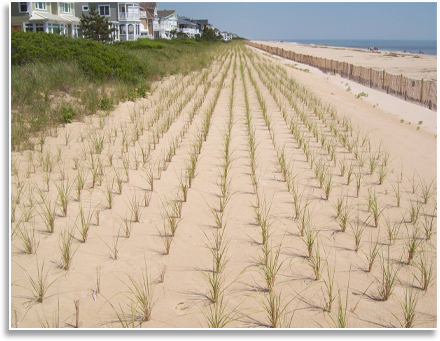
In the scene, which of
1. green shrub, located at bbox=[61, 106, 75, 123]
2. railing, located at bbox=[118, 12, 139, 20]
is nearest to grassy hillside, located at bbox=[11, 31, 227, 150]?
green shrub, located at bbox=[61, 106, 75, 123]

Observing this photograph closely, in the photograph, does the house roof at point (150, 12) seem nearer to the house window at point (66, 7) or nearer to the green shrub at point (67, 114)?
the house window at point (66, 7)

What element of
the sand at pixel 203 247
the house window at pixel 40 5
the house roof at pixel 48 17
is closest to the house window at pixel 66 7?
the house roof at pixel 48 17

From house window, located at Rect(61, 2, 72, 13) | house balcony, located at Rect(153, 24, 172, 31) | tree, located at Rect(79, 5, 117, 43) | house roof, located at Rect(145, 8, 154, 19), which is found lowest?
tree, located at Rect(79, 5, 117, 43)

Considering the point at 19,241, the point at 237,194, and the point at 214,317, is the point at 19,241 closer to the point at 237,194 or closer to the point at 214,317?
the point at 214,317

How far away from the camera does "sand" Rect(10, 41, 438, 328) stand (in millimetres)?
2729

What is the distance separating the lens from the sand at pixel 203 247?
8.95ft

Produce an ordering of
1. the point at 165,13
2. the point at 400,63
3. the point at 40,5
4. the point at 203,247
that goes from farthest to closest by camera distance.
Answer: the point at 165,13 < the point at 400,63 < the point at 40,5 < the point at 203,247

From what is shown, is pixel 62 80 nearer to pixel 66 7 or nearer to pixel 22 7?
pixel 22 7

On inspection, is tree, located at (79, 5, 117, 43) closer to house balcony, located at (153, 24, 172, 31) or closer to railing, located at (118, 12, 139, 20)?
railing, located at (118, 12, 139, 20)

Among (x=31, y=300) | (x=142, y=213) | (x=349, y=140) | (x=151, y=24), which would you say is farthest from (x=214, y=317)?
(x=151, y=24)

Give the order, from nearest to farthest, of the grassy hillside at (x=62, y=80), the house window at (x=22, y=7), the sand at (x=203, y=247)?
the sand at (x=203, y=247) < the grassy hillside at (x=62, y=80) < the house window at (x=22, y=7)

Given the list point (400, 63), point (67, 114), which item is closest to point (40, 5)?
point (400, 63)

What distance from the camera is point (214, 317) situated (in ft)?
8.81

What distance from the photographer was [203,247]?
11.7 ft
